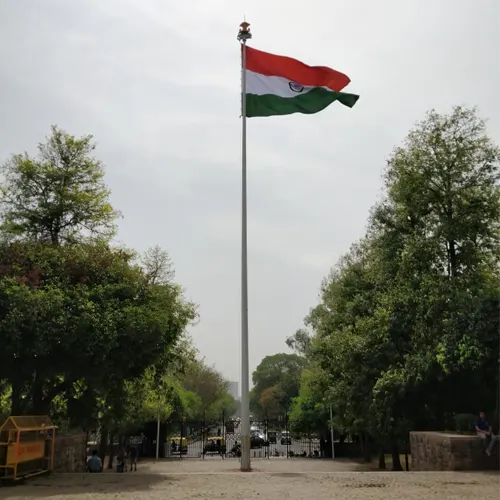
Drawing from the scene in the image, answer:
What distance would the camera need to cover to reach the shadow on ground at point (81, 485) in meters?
10.6

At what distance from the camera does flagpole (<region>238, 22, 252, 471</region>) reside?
14477mm

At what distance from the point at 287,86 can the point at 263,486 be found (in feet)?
37.7

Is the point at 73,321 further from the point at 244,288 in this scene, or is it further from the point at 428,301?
the point at 428,301

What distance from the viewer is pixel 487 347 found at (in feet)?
57.4

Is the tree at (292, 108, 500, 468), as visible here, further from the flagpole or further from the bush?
the flagpole

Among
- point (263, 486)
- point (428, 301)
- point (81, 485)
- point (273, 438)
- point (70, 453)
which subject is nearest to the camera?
point (263, 486)

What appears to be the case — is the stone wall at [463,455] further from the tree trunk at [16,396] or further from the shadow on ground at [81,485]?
the tree trunk at [16,396]

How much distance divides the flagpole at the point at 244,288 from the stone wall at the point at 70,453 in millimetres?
5304

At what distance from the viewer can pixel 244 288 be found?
15.6 metres

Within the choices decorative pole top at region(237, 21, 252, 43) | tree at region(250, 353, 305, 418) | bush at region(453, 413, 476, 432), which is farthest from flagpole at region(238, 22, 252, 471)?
tree at region(250, 353, 305, 418)

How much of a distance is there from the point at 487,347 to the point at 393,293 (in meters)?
6.93

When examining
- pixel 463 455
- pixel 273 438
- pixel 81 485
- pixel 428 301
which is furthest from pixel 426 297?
pixel 273 438

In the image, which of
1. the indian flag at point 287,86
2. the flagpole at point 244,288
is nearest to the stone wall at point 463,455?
the flagpole at point 244,288

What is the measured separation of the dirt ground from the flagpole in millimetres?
1331
